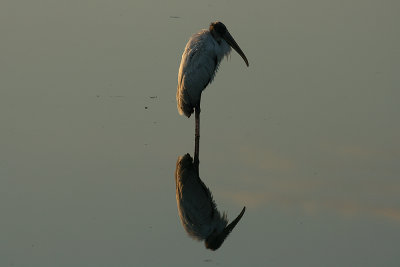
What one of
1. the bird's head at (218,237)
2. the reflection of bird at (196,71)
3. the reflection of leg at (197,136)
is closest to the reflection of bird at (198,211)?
the bird's head at (218,237)

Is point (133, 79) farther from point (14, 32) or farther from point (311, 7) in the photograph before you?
point (311, 7)

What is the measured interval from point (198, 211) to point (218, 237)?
0.79 meters

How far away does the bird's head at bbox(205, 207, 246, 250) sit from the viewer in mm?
10461

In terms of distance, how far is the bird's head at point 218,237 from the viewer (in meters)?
10.5

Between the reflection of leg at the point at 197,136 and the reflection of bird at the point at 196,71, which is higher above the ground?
the reflection of bird at the point at 196,71

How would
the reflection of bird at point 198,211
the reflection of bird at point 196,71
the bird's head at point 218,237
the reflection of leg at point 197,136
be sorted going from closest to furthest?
1. the bird's head at point 218,237
2. the reflection of bird at point 198,211
3. the reflection of leg at point 197,136
4. the reflection of bird at point 196,71

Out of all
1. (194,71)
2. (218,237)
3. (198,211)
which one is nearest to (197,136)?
(194,71)

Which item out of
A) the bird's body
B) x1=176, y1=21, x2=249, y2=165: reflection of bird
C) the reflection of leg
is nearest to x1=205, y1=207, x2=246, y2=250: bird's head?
the reflection of leg

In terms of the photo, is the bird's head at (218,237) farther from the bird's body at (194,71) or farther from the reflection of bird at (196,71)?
the bird's body at (194,71)

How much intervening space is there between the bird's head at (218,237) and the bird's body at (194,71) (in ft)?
10.6

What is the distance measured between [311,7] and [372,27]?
6.02 feet

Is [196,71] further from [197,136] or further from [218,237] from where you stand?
[218,237]

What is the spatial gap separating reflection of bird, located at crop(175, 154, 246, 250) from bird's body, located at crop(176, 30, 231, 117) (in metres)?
1.41

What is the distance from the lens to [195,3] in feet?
66.3
